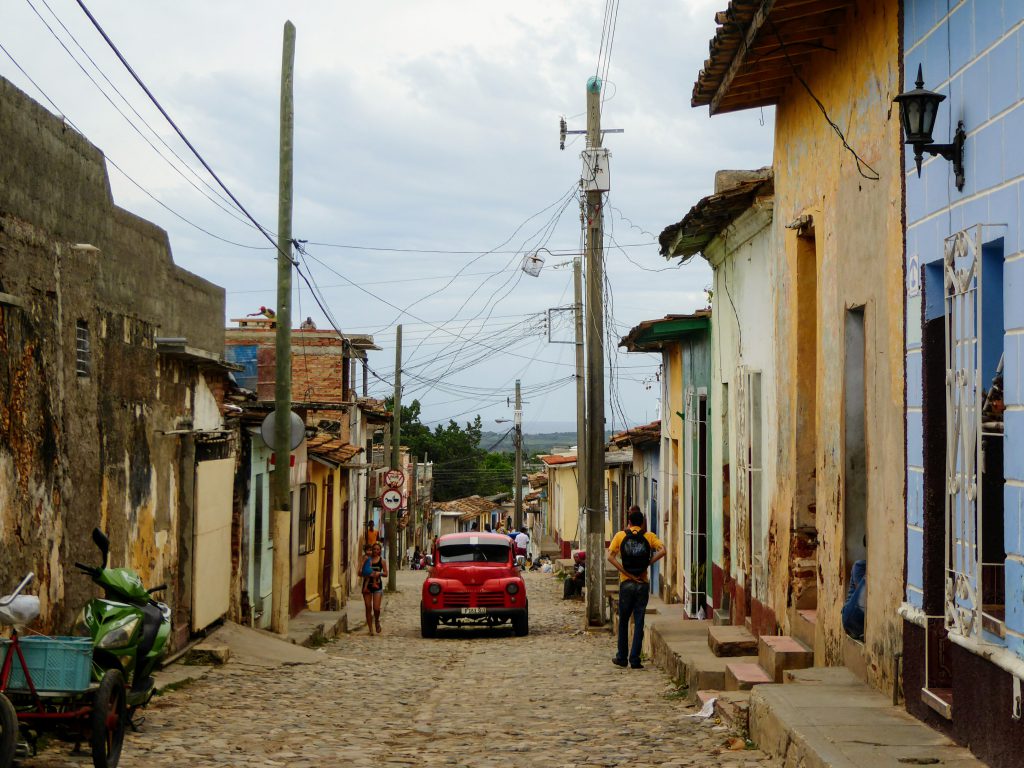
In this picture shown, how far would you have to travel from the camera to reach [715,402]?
56.6 feet

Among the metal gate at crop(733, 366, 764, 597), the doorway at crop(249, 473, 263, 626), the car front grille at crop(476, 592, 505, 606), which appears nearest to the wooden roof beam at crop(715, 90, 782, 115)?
the metal gate at crop(733, 366, 764, 597)

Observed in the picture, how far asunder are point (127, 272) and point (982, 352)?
8.50 metres

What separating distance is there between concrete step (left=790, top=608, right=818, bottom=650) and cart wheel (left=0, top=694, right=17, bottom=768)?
6.43 m

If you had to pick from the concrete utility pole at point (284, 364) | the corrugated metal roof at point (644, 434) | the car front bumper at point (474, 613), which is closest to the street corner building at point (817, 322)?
the concrete utility pole at point (284, 364)

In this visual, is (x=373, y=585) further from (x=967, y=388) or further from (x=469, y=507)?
(x=469, y=507)

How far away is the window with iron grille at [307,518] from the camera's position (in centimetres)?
2378

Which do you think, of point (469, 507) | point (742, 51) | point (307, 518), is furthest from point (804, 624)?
point (469, 507)

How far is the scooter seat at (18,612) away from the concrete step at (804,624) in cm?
628

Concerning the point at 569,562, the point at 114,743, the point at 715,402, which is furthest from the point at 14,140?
the point at 569,562

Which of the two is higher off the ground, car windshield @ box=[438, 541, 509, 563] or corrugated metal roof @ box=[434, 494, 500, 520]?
car windshield @ box=[438, 541, 509, 563]

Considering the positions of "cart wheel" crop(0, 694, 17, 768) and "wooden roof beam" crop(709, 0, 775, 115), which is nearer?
"cart wheel" crop(0, 694, 17, 768)

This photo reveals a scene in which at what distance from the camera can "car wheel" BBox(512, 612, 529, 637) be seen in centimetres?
2153

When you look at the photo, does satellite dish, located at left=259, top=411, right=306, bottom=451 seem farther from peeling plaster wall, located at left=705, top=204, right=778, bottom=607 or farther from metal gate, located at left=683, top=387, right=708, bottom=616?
metal gate, located at left=683, top=387, right=708, bottom=616

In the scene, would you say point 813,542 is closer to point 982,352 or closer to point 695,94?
point 695,94
